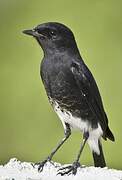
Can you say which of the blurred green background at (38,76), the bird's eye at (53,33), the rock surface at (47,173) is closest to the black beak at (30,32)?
the bird's eye at (53,33)

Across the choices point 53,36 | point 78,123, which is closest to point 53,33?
point 53,36

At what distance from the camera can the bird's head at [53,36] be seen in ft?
15.1

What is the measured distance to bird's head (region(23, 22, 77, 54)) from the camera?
182 inches

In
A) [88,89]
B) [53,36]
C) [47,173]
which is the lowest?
[47,173]

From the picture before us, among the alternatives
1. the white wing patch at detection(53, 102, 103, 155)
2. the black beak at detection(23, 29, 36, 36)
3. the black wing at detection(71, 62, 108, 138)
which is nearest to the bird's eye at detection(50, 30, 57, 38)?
the black beak at detection(23, 29, 36, 36)

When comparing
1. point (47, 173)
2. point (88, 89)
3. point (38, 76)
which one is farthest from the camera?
point (38, 76)

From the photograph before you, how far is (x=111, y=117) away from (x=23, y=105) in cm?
94

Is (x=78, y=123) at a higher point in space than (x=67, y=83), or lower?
lower

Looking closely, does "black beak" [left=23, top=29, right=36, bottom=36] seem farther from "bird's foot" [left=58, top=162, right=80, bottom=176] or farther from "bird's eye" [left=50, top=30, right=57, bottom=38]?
"bird's foot" [left=58, top=162, right=80, bottom=176]

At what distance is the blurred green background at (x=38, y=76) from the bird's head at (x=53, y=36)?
265cm

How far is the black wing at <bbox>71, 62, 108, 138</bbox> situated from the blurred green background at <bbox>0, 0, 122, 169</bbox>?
2419 mm

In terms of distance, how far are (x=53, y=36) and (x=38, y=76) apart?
2.94 metres

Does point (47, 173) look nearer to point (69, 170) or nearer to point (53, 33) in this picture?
point (69, 170)

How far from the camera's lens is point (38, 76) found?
759cm
